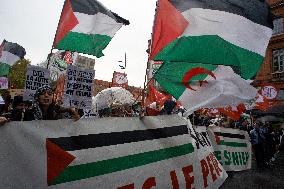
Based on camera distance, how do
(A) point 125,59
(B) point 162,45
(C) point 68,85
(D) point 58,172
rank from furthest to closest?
(A) point 125,59
(B) point 162,45
(C) point 68,85
(D) point 58,172

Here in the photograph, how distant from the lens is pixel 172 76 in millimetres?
5234

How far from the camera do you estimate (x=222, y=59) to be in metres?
4.96

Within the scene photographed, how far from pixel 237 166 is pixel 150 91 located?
10.8 feet

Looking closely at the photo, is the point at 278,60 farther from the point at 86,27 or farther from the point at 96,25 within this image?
the point at 86,27

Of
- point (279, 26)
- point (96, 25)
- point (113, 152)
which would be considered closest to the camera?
point (113, 152)

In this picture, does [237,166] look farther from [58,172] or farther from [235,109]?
[58,172]

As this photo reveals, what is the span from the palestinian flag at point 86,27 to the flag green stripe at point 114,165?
11.2 ft

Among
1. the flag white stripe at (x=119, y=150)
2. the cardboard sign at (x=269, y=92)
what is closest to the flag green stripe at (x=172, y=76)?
the flag white stripe at (x=119, y=150)

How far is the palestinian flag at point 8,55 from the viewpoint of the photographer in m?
10.4

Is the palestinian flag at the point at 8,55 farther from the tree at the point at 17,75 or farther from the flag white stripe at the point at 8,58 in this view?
the tree at the point at 17,75

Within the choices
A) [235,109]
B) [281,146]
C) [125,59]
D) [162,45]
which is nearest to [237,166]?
[235,109]

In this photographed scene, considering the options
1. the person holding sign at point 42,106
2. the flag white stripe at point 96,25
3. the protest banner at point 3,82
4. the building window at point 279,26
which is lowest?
the person holding sign at point 42,106

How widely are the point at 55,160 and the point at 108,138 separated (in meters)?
0.67

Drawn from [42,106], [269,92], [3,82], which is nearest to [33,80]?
[42,106]
